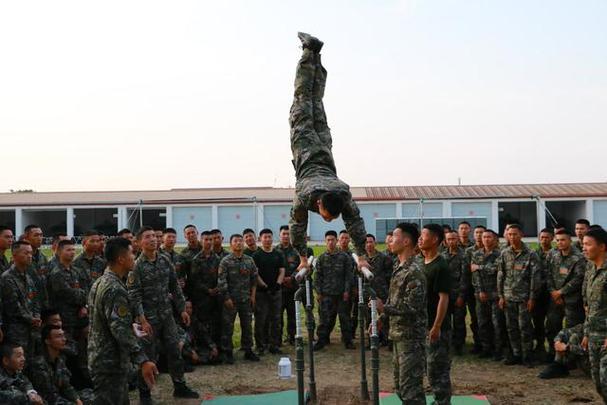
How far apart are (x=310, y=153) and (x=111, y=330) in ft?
10.5

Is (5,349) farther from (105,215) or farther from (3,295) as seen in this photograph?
(105,215)

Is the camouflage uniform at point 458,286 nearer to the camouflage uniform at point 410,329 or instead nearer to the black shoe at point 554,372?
A: the black shoe at point 554,372

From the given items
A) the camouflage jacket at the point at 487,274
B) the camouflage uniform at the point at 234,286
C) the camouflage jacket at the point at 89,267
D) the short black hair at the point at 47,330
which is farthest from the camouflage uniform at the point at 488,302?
the short black hair at the point at 47,330

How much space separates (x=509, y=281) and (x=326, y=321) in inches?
113

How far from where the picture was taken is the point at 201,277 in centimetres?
843

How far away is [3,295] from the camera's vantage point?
18.9 ft

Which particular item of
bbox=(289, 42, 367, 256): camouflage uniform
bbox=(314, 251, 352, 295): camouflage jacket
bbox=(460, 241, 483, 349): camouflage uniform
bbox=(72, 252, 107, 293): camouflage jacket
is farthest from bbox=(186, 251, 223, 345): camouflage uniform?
bbox=(460, 241, 483, 349): camouflage uniform

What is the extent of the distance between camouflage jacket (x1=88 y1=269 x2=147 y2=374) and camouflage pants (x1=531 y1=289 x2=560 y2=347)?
17.7 feet

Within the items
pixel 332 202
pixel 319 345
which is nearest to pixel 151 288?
pixel 332 202

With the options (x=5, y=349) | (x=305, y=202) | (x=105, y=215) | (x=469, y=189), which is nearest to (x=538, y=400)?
(x=305, y=202)

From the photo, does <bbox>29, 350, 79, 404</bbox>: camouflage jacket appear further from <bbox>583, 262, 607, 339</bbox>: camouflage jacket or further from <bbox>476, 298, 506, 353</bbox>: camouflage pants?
<bbox>476, 298, 506, 353</bbox>: camouflage pants

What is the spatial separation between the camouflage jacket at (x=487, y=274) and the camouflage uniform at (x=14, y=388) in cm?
572

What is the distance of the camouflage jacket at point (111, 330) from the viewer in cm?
453

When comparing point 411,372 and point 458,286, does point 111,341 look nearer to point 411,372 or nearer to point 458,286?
point 411,372
